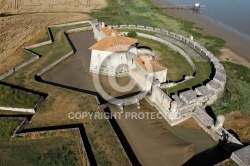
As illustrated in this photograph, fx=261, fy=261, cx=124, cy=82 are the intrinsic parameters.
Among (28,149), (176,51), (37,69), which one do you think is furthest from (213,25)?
(28,149)

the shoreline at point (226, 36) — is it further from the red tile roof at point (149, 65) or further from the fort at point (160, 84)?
the red tile roof at point (149, 65)

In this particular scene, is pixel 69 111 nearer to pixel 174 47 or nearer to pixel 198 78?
pixel 198 78

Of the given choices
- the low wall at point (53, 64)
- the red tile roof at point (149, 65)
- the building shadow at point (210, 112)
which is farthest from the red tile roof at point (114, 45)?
the building shadow at point (210, 112)

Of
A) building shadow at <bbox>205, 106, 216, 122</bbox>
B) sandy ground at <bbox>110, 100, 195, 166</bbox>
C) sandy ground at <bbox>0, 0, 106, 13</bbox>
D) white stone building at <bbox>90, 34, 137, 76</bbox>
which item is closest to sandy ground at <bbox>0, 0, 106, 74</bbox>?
sandy ground at <bbox>0, 0, 106, 13</bbox>

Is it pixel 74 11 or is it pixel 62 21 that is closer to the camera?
pixel 62 21

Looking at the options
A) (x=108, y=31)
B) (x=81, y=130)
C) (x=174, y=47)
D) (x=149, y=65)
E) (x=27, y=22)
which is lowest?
(x=81, y=130)

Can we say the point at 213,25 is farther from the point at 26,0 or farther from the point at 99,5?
the point at 26,0

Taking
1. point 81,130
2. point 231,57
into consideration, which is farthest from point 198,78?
point 81,130
